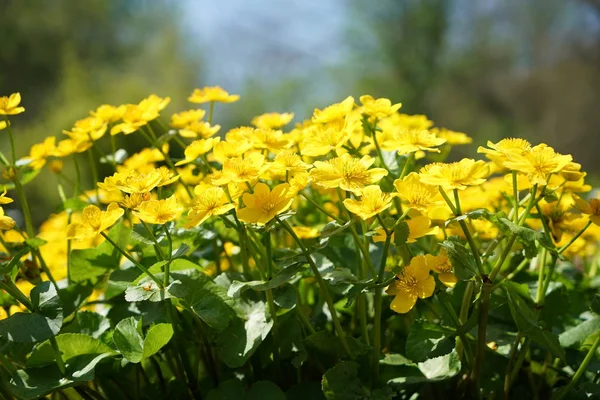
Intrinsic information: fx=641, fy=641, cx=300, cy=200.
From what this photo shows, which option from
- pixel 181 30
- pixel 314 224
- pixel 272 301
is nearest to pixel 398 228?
pixel 272 301

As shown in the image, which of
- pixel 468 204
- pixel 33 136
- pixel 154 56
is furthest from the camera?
pixel 154 56

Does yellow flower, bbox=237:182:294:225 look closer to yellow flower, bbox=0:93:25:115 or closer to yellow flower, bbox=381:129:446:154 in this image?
yellow flower, bbox=381:129:446:154

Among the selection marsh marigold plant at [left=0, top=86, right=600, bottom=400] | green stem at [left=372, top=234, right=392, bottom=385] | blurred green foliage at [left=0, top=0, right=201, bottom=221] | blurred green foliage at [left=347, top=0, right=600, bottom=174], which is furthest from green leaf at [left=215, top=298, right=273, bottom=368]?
blurred green foliage at [left=347, top=0, right=600, bottom=174]

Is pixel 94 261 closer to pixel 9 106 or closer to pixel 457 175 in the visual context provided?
pixel 9 106

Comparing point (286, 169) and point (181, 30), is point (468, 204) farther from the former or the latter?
point (181, 30)

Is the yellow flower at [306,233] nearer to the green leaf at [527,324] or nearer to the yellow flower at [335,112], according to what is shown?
the yellow flower at [335,112]

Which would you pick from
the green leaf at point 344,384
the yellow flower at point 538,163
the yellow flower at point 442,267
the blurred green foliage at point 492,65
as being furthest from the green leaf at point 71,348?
the blurred green foliage at point 492,65
